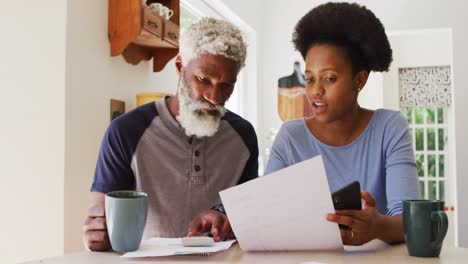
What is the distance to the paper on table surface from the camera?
39.0 inches

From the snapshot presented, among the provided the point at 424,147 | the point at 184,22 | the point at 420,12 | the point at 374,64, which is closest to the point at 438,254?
the point at 374,64

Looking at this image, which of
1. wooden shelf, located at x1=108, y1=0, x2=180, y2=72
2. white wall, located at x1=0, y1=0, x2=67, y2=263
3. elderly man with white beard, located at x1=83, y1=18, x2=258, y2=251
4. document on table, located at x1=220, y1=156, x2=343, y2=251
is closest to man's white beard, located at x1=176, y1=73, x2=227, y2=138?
elderly man with white beard, located at x1=83, y1=18, x2=258, y2=251

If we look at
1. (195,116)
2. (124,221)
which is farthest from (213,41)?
(124,221)

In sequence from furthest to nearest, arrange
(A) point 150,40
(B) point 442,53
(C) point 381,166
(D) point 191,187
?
(B) point 442,53 → (A) point 150,40 → (D) point 191,187 → (C) point 381,166

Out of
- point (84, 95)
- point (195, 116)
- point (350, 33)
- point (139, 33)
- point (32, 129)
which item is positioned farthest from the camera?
point (139, 33)

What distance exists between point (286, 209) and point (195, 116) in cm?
63

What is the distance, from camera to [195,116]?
5.09 feet

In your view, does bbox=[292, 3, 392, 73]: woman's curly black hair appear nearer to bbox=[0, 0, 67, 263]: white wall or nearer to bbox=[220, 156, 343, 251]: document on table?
bbox=[220, 156, 343, 251]: document on table

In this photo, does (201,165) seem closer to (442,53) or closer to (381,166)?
→ (381,166)

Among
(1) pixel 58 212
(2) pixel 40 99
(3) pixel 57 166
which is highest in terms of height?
(2) pixel 40 99

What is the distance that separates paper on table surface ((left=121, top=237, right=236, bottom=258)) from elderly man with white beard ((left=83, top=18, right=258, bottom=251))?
0.36 metres

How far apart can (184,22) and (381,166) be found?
8.54 feet

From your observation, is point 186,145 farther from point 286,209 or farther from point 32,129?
point 32,129

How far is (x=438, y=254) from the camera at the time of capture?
982 mm
